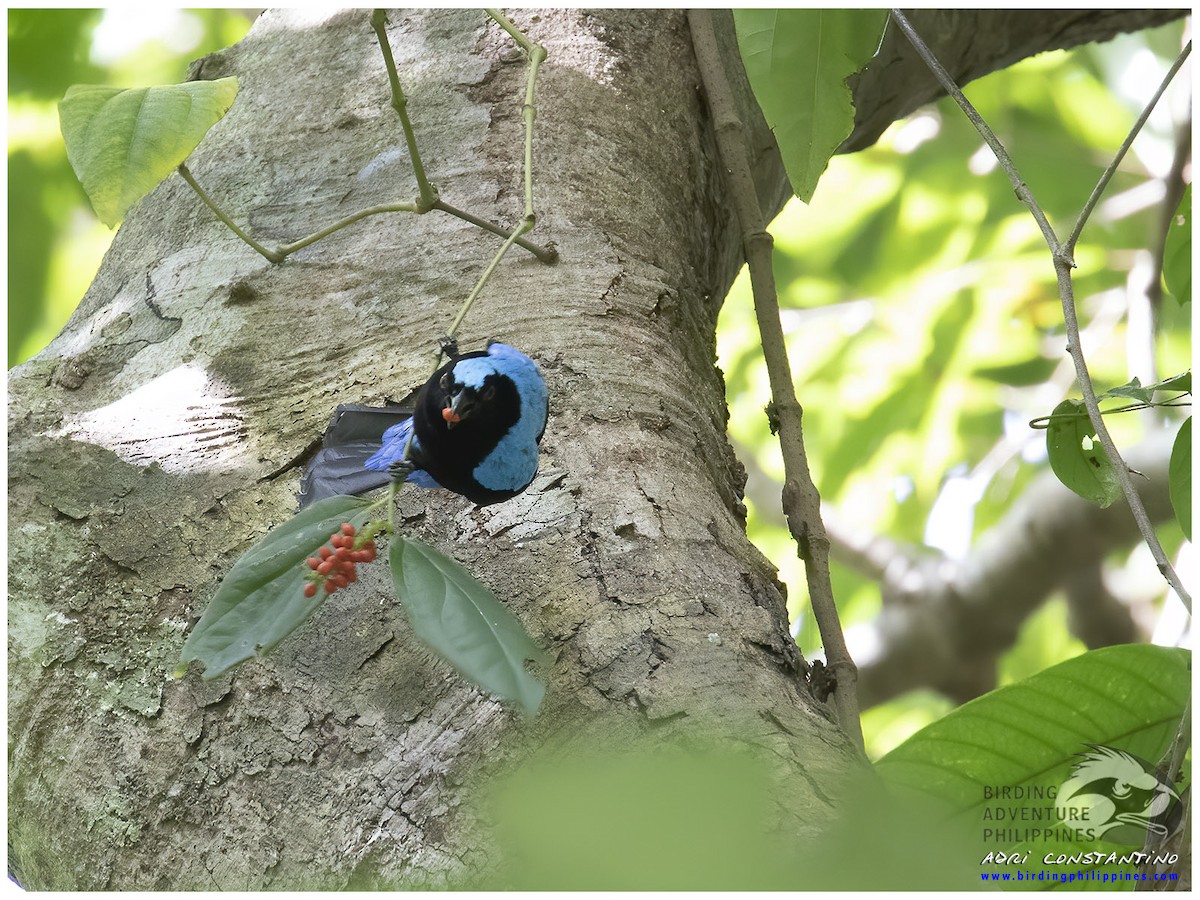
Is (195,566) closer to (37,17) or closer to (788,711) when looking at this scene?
(788,711)

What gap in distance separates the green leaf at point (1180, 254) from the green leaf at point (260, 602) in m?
1.22

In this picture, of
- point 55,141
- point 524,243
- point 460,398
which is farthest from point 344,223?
point 55,141

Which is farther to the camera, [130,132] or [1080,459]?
[1080,459]

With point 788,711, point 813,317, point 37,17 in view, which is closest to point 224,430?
point 788,711

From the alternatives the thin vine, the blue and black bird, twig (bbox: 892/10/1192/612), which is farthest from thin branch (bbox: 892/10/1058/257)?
the blue and black bird

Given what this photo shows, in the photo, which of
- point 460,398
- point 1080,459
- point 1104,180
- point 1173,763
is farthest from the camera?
point 1080,459

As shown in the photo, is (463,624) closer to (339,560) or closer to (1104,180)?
(339,560)

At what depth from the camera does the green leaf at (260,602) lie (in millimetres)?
845

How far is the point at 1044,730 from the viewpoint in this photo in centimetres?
112

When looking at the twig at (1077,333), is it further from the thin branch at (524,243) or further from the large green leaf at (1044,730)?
the thin branch at (524,243)

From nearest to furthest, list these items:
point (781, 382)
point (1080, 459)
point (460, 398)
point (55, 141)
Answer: point (460, 398) → point (1080, 459) → point (781, 382) → point (55, 141)

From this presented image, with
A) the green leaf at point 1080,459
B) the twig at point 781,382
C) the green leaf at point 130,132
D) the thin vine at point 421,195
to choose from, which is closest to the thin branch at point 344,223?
the thin vine at point 421,195

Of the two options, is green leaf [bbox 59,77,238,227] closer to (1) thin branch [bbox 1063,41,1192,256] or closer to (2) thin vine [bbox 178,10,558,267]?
(2) thin vine [bbox 178,10,558,267]

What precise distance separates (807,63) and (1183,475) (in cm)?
68
